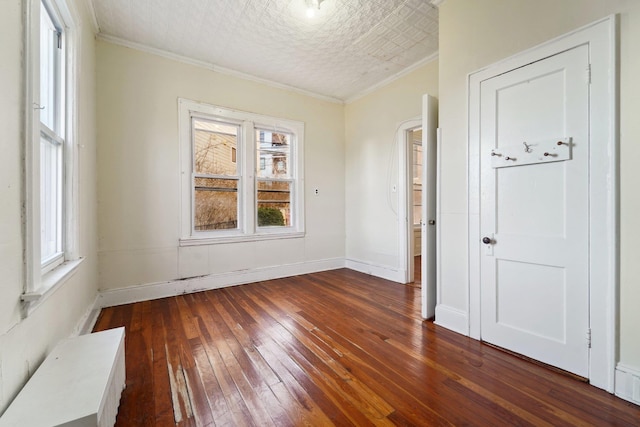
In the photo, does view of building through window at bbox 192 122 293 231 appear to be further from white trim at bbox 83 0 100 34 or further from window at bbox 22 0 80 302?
window at bbox 22 0 80 302

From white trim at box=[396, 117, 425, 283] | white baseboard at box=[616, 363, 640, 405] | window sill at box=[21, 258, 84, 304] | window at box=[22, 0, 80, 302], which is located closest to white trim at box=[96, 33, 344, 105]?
window at box=[22, 0, 80, 302]

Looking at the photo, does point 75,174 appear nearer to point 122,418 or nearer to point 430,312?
point 122,418

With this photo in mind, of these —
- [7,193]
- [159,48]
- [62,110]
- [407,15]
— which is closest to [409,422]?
[7,193]

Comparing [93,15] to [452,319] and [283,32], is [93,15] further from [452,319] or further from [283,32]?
[452,319]

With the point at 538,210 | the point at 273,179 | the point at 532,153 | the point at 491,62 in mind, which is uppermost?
the point at 491,62

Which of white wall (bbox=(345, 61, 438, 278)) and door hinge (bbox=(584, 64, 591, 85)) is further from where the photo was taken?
white wall (bbox=(345, 61, 438, 278))

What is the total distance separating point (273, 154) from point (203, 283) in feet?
7.30

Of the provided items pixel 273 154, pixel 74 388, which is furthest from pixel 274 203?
pixel 74 388

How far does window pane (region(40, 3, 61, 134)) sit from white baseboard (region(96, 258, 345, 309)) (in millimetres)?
1961

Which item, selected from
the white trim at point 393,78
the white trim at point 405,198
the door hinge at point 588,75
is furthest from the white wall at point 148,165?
the door hinge at point 588,75

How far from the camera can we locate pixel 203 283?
3.56m

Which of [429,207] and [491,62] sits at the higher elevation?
[491,62]

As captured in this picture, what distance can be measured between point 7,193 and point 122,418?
1.25 metres

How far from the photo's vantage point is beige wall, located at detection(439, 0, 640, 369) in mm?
1515
